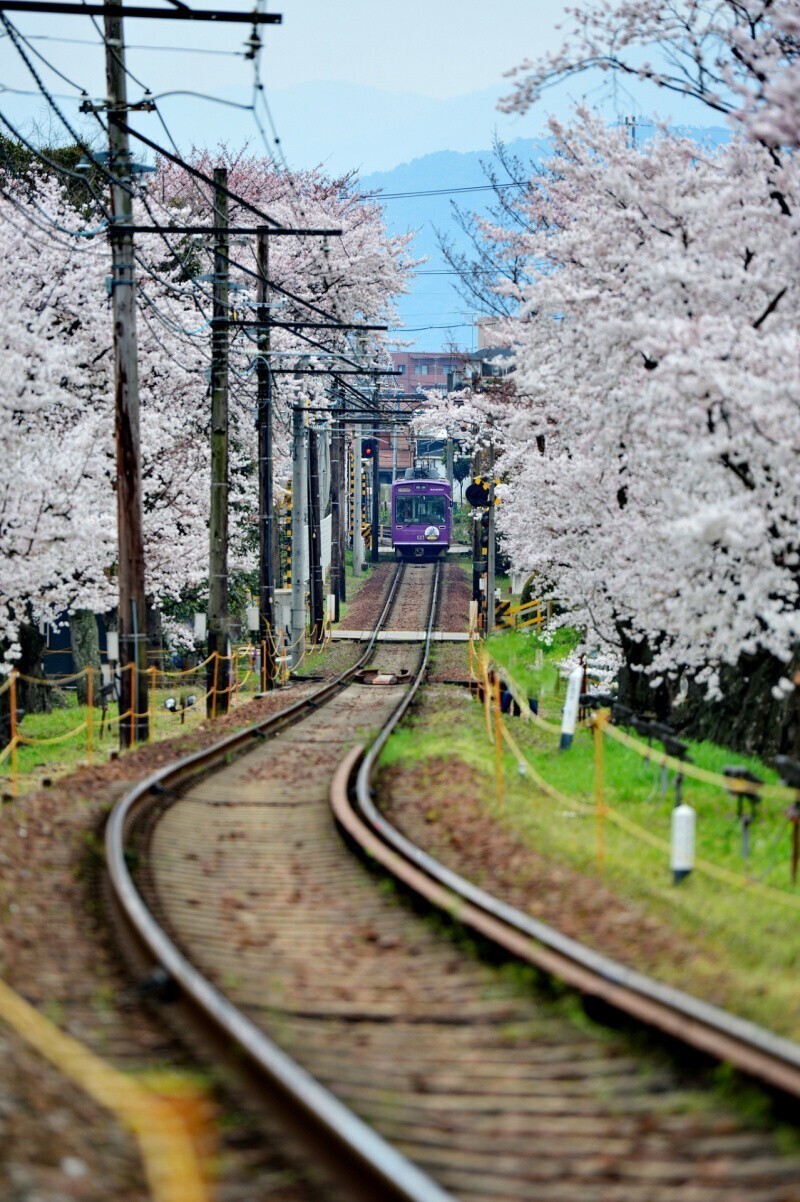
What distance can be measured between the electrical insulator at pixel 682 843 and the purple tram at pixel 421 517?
58889 millimetres

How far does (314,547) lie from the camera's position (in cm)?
4447

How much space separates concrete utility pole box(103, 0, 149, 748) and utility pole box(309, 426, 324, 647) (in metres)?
22.1

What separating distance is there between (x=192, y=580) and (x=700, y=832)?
2410cm

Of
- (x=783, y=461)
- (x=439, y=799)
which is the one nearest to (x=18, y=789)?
(x=439, y=799)

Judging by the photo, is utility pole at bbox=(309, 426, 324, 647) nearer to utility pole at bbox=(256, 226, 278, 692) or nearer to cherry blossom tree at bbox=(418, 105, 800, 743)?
utility pole at bbox=(256, 226, 278, 692)

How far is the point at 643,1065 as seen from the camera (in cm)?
627

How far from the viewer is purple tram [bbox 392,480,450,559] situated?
7000 cm

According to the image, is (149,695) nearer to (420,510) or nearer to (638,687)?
(638,687)

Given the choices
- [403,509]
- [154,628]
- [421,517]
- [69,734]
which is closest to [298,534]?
[154,628]

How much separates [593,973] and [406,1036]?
1.15m

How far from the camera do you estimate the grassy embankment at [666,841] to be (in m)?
7.93

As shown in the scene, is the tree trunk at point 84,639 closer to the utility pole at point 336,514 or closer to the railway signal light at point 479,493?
the railway signal light at point 479,493

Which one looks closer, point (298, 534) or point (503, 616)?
point (298, 534)

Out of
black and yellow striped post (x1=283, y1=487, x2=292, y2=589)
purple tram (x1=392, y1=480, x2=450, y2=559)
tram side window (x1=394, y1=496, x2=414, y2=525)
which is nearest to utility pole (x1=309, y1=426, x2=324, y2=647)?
black and yellow striped post (x1=283, y1=487, x2=292, y2=589)
